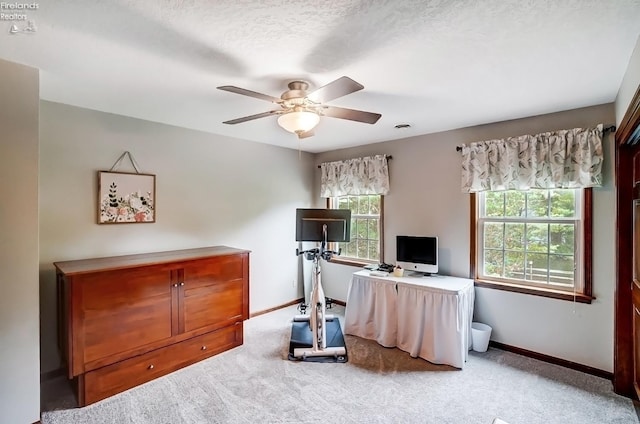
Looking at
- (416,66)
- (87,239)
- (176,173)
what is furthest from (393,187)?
(87,239)

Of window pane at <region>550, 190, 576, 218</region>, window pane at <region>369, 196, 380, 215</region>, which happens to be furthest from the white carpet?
window pane at <region>369, 196, 380, 215</region>

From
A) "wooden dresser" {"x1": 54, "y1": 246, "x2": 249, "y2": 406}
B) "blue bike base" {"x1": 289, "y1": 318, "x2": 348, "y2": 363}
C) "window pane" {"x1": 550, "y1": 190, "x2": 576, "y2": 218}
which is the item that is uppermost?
"window pane" {"x1": 550, "y1": 190, "x2": 576, "y2": 218}

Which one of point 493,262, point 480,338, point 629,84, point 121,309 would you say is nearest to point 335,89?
point 629,84

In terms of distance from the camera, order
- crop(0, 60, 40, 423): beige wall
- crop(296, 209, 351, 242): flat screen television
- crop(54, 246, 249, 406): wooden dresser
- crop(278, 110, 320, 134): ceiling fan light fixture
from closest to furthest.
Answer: crop(0, 60, 40, 423): beige wall, crop(278, 110, 320, 134): ceiling fan light fixture, crop(54, 246, 249, 406): wooden dresser, crop(296, 209, 351, 242): flat screen television

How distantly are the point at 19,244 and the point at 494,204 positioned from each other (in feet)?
13.5

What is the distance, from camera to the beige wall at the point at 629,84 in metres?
1.68

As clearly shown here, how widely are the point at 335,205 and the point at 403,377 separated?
2767 millimetres

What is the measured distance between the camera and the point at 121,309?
245cm

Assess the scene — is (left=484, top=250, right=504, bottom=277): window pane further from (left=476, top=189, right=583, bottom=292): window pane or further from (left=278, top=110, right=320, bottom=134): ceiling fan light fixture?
(left=278, top=110, right=320, bottom=134): ceiling fan light fixture

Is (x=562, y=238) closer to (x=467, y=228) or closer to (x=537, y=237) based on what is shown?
(x=537, y=237)

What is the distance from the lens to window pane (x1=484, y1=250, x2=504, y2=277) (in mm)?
3281

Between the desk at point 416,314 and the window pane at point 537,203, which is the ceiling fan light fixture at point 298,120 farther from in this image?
the window pane at point 537,203

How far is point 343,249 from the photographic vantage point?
15.8 feet

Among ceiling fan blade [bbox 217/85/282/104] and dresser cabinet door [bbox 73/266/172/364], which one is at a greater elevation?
ceiling fan blade [bbox 217/85/282/104]
